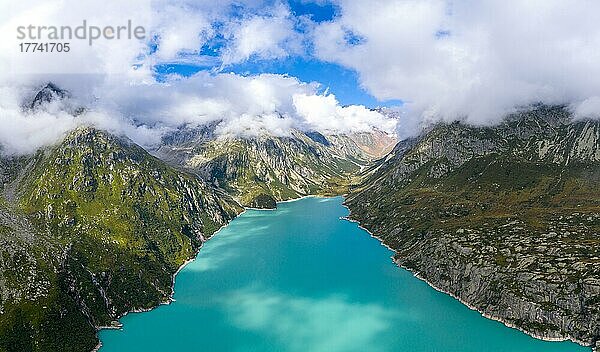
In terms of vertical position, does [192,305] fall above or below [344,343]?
above

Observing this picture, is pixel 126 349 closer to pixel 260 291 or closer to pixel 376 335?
pixel 260 291

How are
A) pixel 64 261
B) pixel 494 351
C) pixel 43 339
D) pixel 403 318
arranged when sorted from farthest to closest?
pixel 64 261 < pixel 403 318 < pixel 43 339 < pixel 494 351

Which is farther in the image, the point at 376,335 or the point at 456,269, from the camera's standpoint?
the point at 456,269

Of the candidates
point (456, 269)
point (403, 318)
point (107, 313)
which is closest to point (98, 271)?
point (107, 313)

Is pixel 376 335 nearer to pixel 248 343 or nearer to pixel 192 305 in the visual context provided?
pixel 248 343

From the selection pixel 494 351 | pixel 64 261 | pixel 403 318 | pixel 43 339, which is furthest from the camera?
pixel 64 261

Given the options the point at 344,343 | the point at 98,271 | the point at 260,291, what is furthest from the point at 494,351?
the point at 98,271

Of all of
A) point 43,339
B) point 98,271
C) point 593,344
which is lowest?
point 593,344

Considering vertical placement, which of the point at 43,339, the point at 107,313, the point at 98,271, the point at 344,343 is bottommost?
the point at 344,343

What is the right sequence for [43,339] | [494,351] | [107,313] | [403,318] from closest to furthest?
1. [494,351]
2. [43,339]
3. [403,318]
4. [107,313]
